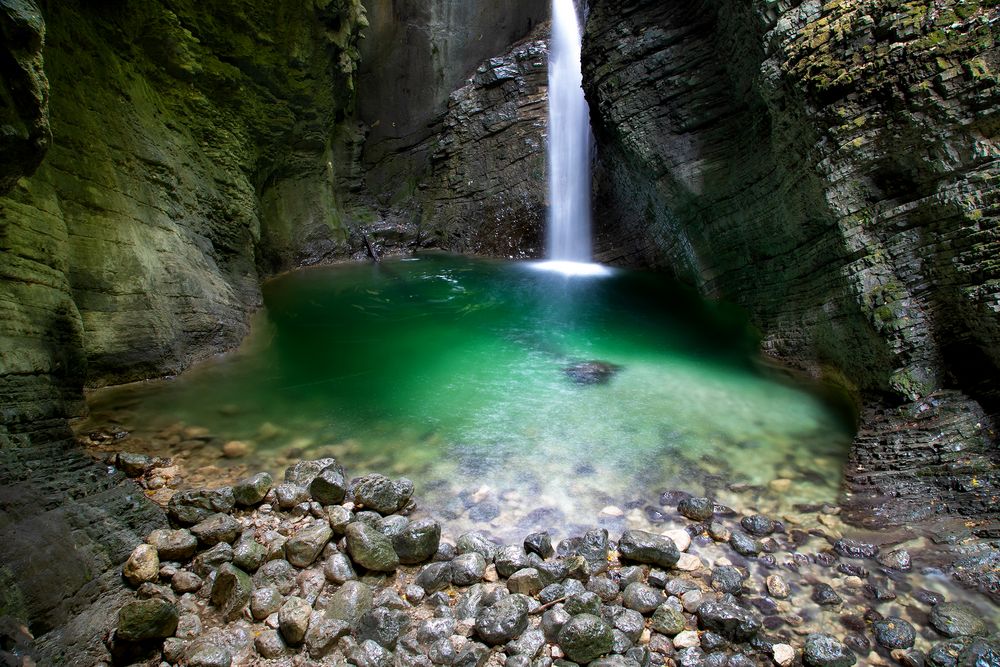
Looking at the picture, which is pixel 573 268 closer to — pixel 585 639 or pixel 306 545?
pixel 306 545

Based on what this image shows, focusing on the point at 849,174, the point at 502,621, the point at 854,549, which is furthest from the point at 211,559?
the point at 849,174

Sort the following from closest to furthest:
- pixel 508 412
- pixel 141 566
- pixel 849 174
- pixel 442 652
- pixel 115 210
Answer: pixel 442 652 → pixel 141 566 → pixel 849 174 → pixel 508 412 → pixel 115 210

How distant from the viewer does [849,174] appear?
5223mm

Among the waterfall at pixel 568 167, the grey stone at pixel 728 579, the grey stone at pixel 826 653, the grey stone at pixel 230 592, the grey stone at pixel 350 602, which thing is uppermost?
the waterfall at pixel 568 167

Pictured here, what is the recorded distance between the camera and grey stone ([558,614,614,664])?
2.45 meters

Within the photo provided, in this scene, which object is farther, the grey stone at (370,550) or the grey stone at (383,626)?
the grey stone at (370,550)

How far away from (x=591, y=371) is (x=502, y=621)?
4.47m

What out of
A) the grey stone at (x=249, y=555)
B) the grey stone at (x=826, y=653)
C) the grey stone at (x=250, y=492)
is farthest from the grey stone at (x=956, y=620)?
the grey stone at (x=250, y=492)

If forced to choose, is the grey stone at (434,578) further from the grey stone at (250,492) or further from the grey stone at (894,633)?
the grey stone at (894,633)

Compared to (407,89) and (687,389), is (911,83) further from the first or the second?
(407,89)

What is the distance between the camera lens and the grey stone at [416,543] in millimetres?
3125

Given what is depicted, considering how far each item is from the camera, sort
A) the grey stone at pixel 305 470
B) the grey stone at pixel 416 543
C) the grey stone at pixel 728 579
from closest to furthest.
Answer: the grey stone at pixel 728 579 → the grey stone at pixel 416 543 → the grey stone at pixel 305 470

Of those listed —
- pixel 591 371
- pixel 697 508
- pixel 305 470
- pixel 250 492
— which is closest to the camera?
pixel 250 492

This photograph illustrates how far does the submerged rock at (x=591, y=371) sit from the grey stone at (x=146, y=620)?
15.4 ft
